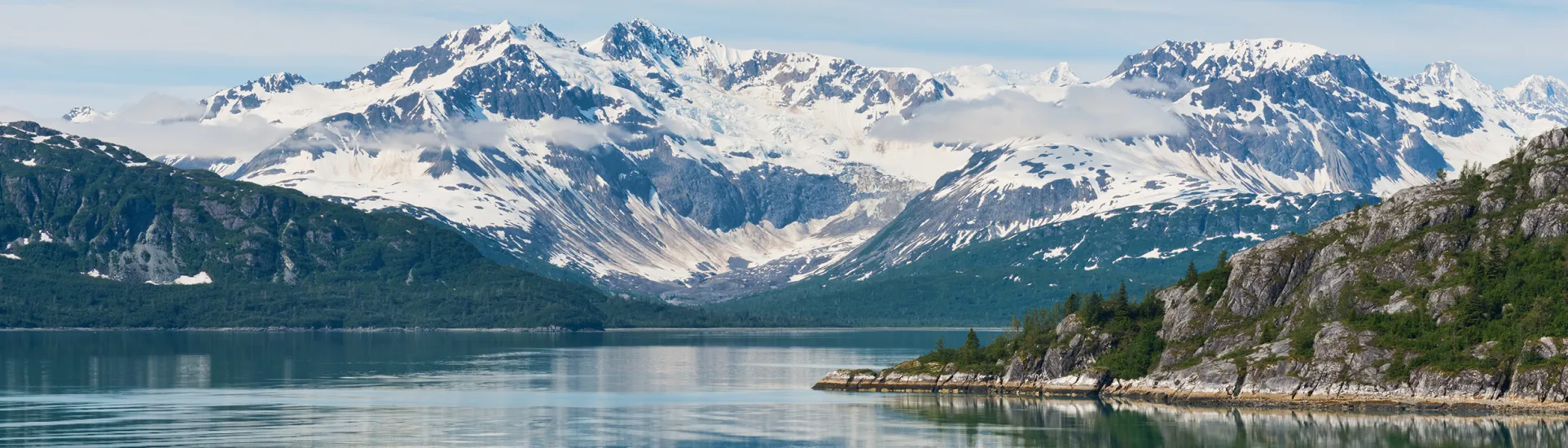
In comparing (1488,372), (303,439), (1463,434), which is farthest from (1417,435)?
(303,439)

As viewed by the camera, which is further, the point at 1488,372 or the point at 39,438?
the point at 1488,372

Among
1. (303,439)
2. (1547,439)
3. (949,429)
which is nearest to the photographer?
(1547,439)

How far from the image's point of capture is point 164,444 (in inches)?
6909

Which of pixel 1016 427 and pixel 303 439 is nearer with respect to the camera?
pixel 303 439

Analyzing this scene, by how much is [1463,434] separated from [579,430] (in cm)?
8392

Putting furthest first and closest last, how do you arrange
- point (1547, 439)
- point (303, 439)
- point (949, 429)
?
point (949, 429)
point (303, 439)
point (1547, 439)

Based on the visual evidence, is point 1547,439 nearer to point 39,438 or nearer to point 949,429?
point 949,429

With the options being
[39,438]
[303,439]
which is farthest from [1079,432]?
[39,438]

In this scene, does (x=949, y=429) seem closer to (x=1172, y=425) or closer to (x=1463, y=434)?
(x=1172, y=425)

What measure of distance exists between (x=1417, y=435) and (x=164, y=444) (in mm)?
112284

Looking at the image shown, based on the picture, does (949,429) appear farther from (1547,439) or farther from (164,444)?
(164,444)

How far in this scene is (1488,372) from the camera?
19462cm

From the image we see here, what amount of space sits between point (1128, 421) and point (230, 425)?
3567 inches

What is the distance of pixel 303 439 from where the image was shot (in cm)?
18125
